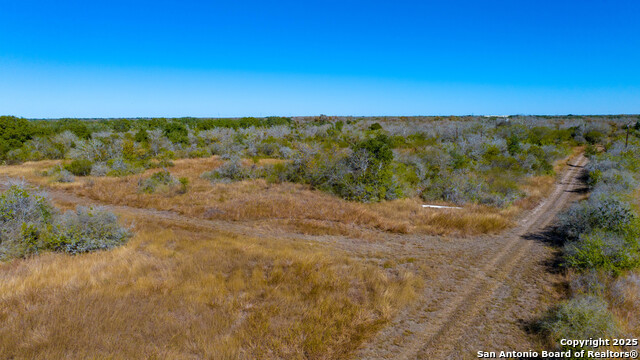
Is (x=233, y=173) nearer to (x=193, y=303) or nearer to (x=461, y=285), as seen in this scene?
(x=193, y=303)

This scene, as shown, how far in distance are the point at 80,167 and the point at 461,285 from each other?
26145 mm

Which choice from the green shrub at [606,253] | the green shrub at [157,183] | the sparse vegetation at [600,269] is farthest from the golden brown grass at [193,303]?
the green shrub at [157,183]

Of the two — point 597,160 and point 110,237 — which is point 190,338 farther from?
point 597,160

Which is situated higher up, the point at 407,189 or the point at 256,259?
the point at 407,189

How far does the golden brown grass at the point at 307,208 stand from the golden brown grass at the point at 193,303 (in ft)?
11.7

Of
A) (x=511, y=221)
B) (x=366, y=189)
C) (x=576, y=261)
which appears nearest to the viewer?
(x=576, y=261)

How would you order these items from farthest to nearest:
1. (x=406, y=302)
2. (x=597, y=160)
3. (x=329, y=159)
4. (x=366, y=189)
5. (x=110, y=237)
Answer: (x=597, y=160)
(x=329, y=159)
(x=366, y=189)
(x=110, y=237)
(x=406, y=302)

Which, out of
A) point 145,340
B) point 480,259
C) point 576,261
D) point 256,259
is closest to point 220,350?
point 145,340

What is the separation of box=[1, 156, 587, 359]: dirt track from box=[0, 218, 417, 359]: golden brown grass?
2.06ft

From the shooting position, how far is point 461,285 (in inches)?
Result: 292

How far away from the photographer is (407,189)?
16.0 metres

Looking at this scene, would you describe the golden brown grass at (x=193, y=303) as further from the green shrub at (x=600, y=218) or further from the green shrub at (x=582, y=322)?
the green shrub at (x=600, y=218)

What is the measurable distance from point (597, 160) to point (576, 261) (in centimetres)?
2084

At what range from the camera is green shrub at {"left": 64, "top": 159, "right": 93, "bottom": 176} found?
867 inches
